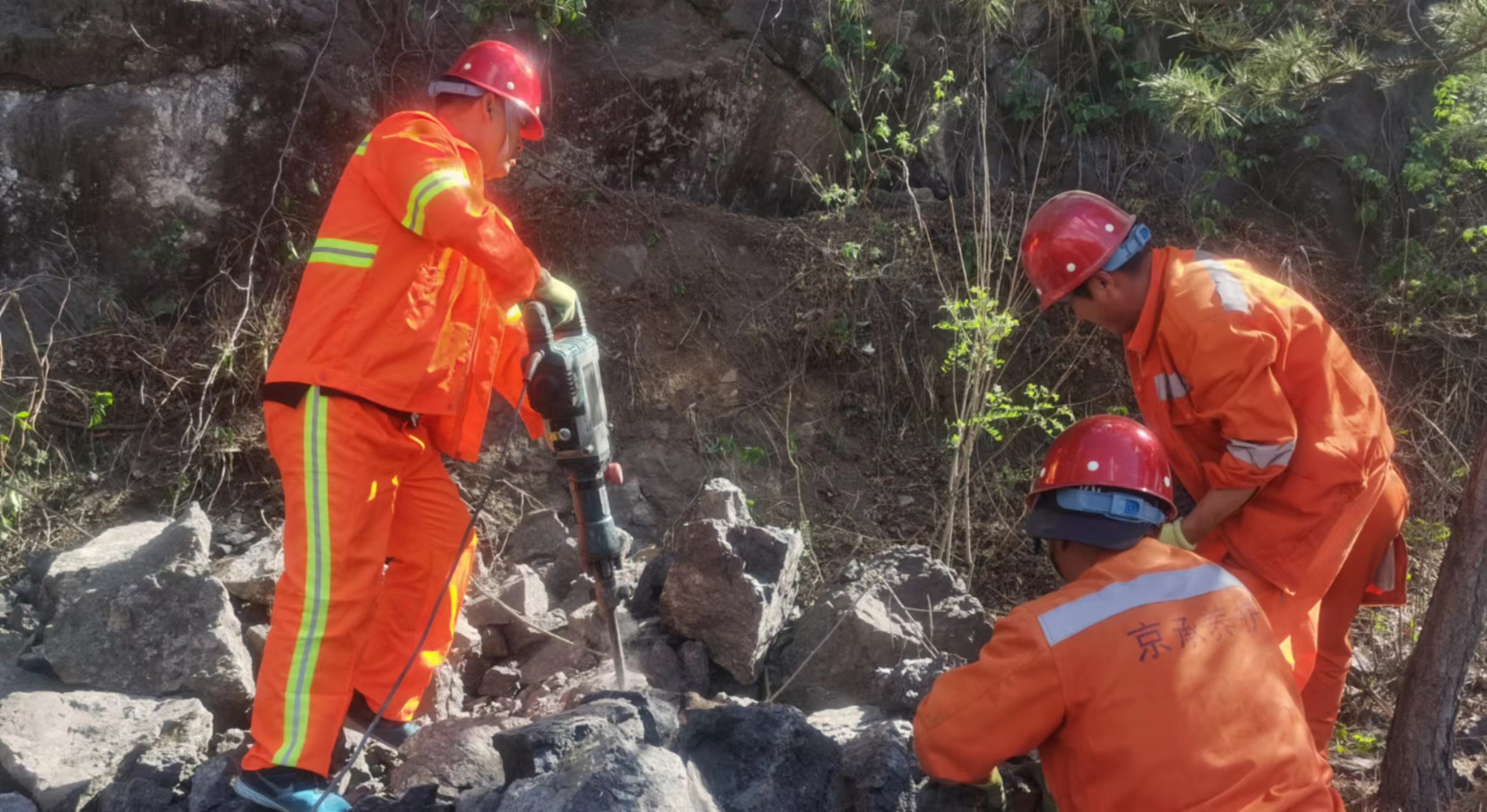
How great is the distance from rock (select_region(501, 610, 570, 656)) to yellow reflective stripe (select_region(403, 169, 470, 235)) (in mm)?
1490

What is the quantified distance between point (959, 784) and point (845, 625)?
1136mm

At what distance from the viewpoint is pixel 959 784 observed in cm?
249

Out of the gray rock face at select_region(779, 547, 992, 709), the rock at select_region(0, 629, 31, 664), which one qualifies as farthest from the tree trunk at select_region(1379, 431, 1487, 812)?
the rock at select_region(0, 629, 31, 664)

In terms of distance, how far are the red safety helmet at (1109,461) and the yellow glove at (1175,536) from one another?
503mm

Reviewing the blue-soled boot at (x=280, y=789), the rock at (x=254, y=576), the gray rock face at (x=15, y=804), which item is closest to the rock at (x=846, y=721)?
the blue-soled boot at (x=280, y=789)

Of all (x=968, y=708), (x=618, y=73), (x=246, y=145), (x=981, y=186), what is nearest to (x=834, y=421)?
(x=981, y=186)

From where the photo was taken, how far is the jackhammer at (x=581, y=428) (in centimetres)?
316

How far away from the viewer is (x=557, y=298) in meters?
3.29

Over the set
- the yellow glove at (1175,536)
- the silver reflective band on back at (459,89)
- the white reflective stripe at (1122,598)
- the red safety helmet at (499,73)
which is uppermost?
the red safety helmet at (499,73)

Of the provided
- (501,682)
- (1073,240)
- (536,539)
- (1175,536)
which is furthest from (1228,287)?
(536,539)

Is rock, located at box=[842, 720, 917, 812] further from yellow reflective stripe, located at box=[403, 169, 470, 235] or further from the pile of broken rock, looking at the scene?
yellow reflective stripe, located at box=[403, 169, 470, 235]

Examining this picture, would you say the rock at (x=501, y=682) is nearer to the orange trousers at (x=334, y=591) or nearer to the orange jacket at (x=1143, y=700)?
the orange trousers at (x=334, y=591)

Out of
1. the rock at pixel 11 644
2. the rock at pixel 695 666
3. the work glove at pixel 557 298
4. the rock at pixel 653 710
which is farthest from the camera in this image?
the rock at pixel 11 644

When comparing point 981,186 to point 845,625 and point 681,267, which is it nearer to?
point 681,267
